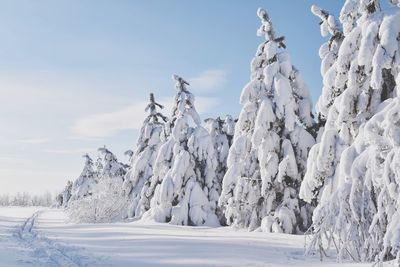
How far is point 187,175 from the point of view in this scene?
96.5ft

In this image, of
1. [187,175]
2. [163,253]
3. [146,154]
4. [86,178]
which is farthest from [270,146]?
[86,178]

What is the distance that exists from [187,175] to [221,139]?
4.99m

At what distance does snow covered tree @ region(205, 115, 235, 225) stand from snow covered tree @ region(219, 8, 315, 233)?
7.27 meters

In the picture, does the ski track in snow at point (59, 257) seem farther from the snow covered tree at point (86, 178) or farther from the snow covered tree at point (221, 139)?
the snow covered tree at point (86, 178)

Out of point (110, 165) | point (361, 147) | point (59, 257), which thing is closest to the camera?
point (361, 147)

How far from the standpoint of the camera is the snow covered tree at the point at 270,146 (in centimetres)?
2159

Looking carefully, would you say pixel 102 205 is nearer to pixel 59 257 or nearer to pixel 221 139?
pixel 221 139

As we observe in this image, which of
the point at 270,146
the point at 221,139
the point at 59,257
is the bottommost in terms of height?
the point at 59,257

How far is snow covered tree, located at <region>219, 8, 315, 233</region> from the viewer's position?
21.6 metres

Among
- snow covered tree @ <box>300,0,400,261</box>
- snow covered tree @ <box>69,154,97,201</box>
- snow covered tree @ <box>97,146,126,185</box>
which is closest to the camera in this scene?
snow covered tree @ <box>300,0,400,261</box>

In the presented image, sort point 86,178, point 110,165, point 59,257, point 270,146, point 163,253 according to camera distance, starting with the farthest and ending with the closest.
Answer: point 86,178 < point 110,165 < point 270,146 < point 163,253 < point 59,257

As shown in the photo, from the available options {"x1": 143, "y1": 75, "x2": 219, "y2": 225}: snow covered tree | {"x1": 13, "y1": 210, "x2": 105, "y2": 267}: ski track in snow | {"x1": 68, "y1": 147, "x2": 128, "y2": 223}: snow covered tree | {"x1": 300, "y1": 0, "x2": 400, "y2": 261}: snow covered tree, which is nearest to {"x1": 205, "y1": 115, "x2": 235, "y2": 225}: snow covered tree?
{"x1": 143, "y1": 75, "x2": 219, "y2": 225}: snow covered tree

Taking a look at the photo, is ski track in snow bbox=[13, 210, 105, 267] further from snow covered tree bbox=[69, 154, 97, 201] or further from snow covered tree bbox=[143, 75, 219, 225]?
snow covered tree bbox=[69, 154, 97, 201]

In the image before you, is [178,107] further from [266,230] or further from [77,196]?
[77,196]
